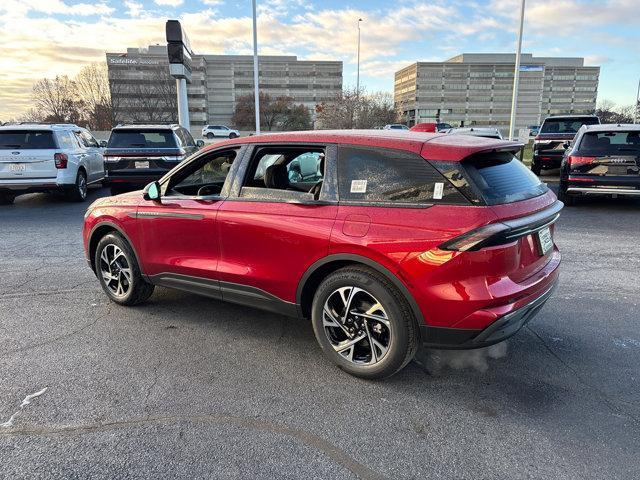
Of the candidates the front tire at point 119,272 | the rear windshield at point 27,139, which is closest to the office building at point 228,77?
the rear windshield at point 27,139

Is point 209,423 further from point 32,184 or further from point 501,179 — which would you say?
point 32,184

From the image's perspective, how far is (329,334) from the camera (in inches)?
131

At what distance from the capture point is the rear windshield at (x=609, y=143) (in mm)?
8828

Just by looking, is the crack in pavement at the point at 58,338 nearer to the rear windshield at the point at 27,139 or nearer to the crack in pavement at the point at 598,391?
the crack in pavement at the point at 598,391

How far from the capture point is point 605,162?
8.98 metres

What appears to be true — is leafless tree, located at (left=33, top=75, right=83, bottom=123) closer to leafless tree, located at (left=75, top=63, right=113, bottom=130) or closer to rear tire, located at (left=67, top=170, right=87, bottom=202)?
leafless tree, located at (left=75, top=63, right=113, bottom=130)

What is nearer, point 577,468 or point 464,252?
point 577,468

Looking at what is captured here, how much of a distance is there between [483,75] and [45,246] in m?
124

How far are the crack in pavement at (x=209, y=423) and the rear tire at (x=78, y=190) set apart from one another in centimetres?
967

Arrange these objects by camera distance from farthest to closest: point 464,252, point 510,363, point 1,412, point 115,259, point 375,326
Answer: point 115,259
point 510,363
point 375,326
point 1,412
point 464,252

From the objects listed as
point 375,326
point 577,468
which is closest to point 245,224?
point 375,326

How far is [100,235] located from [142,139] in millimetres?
6684

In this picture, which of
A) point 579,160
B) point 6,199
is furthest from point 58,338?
point 6,199

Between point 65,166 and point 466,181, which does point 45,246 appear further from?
point 466,181
